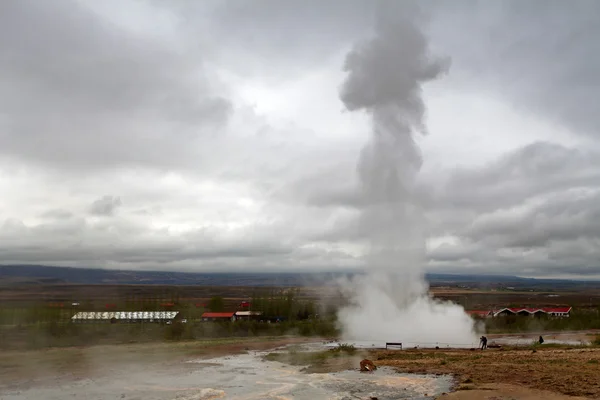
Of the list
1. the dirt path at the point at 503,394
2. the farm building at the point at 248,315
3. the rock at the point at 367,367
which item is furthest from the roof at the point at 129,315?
the dirt path at the point at 503,394

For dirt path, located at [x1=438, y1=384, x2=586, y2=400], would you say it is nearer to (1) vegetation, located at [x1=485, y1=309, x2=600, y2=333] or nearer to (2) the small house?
(1) vegetation, located at [x1=485, y1=309, x2=600, y2=333]

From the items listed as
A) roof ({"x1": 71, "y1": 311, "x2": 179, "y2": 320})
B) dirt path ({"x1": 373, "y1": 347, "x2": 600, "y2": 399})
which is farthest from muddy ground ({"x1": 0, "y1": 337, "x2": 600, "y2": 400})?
roof ({"x1": 71, "y1": 311, "x2": 179, "y2": 320})

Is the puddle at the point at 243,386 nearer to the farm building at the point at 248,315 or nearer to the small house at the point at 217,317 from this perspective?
the small house at the point at 217,317

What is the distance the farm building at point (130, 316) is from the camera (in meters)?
56.8

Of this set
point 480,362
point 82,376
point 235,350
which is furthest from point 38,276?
point 480,362

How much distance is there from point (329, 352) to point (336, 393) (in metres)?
16.1

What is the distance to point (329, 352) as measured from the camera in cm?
4028

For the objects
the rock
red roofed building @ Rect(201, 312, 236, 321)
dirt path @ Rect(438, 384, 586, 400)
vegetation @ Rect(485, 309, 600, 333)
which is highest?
dirt path @ Rect(438, 384, 586, 400)

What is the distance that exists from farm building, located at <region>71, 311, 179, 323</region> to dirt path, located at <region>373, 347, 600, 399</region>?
33724 mm

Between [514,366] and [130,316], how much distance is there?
53628 millimetres

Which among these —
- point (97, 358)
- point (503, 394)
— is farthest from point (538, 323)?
point (97, 358)

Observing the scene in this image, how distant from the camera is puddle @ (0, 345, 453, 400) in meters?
24.3

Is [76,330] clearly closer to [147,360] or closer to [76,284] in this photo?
[76,284]

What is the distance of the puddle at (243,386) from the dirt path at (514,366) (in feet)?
5.82
